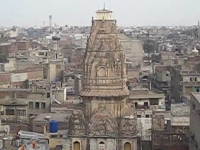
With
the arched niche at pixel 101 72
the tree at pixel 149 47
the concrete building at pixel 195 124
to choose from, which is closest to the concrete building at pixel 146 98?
the arched niche at pixel 101 72

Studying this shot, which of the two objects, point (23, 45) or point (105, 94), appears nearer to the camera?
point (105, 94)

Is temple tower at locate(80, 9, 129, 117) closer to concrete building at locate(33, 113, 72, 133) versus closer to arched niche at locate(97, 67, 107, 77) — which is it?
arched niche at locate(97, 67, 107, 77)

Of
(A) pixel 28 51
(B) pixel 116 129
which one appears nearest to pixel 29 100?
(B) pixel 116 129

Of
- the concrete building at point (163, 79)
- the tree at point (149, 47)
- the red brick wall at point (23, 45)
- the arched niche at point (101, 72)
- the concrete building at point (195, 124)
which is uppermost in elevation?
the arched niche at point (101, 72)

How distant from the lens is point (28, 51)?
8375 cm

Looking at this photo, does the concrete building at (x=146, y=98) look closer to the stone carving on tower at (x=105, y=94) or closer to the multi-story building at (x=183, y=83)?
the multi-story building at (x=183, y=83)

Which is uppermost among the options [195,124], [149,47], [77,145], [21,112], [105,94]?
[105,94]

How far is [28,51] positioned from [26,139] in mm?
55802

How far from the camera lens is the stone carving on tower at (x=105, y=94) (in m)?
26.9

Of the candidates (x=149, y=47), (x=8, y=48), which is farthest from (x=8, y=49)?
(x=149, y=47)

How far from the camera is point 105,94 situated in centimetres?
2744

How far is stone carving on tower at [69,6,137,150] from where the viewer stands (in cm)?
2691

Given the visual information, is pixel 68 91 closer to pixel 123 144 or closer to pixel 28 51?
pixel 123 144

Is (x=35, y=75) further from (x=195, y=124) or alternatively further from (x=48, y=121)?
(x=195, y=124)
